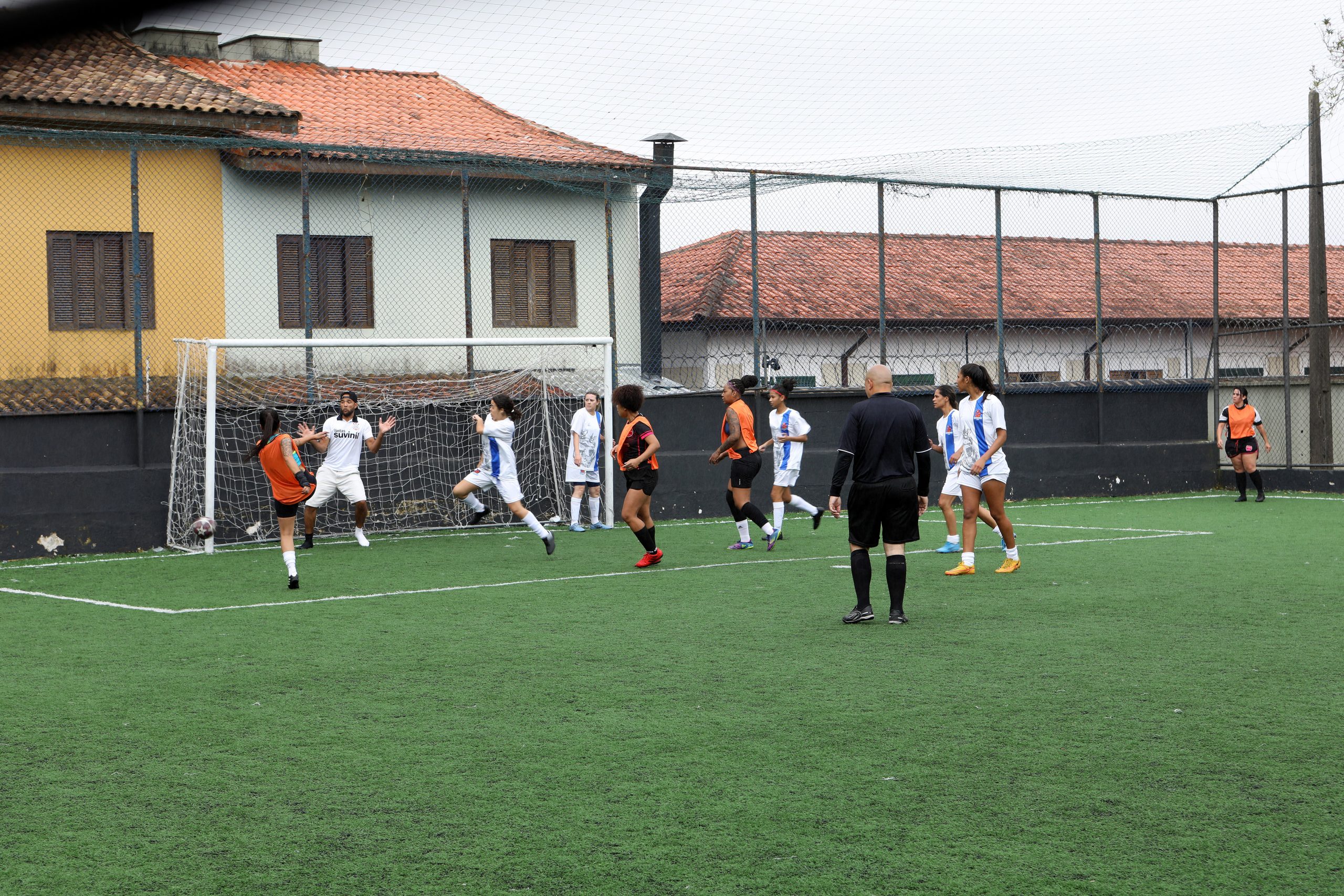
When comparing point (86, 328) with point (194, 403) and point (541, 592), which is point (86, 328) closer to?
point (194, 403)

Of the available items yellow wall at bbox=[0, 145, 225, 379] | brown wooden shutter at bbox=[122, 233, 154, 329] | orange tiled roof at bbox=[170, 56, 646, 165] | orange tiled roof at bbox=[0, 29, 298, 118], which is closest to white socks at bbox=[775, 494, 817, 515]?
orange tiled roof at bbox=[170, 56, 646, 165]

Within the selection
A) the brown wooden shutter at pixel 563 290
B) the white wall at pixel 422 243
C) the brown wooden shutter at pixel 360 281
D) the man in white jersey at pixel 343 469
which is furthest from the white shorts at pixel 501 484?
the brown wooden shutter at pixel 563 290

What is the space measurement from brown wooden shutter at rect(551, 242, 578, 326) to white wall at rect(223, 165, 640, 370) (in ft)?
0.40

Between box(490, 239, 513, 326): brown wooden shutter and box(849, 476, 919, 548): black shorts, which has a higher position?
box(490, 239, 513, 326): brown wooden shutter

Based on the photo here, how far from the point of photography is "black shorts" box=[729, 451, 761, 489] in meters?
14.5

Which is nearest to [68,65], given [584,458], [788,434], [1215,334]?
[788,434]

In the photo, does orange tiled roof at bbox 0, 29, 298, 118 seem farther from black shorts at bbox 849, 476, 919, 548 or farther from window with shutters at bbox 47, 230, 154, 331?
window with shutters at bbox 47, 230, 154, 331

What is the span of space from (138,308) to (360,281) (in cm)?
480

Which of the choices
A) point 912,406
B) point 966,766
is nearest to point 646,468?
point 912,406

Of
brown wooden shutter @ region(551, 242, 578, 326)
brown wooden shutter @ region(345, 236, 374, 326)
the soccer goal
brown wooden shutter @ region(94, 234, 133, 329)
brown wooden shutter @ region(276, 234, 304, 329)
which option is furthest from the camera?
brown wooden shutter @ region(551, 242, 578, 326)

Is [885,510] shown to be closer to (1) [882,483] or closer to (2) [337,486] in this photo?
(1) [882,483]

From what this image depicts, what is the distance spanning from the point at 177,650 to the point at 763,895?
5.70m

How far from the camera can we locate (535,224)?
2191cm

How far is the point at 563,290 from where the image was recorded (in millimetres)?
22312
